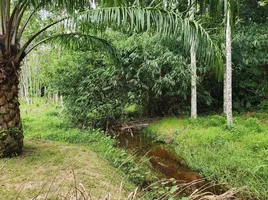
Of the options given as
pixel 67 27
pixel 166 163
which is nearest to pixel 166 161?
pixel 166 163

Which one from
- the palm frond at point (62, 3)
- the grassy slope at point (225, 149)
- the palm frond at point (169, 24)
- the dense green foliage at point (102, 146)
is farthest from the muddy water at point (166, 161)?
the palm frond at point (62, 3)

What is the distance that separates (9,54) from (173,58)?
5.00m

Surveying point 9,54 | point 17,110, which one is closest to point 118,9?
point 9,54

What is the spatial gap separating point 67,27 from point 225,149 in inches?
162

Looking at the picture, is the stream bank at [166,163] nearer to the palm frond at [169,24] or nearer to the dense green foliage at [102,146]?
the dense green foliage at [102,146]

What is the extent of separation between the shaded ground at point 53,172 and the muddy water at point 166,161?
0.78m

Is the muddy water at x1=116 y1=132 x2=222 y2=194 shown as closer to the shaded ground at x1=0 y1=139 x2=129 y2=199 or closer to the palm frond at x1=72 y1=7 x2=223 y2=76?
the shaded ground at x1=0 y1=139 x2=129 y2=199

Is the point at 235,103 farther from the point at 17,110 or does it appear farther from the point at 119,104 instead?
the point at 17,110

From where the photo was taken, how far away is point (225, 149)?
17.0 ft

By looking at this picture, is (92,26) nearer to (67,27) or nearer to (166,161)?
(67,27)

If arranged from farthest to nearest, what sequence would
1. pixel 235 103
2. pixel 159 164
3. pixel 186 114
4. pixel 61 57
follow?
pixel 235 103
pixel 186 114
pixel 61 57
pixel 159 164

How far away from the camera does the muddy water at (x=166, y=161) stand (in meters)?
4.53

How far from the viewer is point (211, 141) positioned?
579cm

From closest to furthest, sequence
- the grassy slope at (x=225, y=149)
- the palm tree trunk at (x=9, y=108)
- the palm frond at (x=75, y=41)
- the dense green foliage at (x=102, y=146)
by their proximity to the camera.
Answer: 1. the palm tree trunk at (x=9, y=108)
2. the grassy slope at (x=225, y=149)
3. the dense green foliage at (x=102, y=146)
4. the palm frond at (x=75, y=41)
